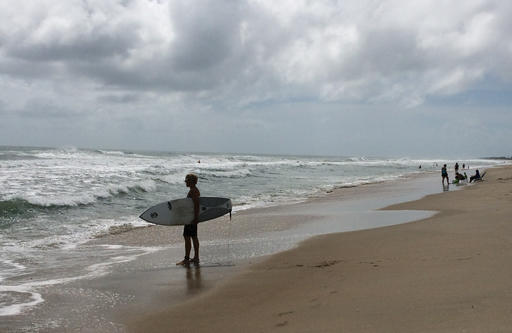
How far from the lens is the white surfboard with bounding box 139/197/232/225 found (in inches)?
304

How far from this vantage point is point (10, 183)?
A: 16734 mm

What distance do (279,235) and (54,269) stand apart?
445cm

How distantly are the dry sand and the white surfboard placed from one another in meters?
1.99

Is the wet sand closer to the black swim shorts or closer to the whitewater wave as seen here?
the black swim shorts

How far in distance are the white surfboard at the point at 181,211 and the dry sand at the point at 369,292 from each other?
6.53 feet

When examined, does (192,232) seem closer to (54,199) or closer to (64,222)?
(64,222)

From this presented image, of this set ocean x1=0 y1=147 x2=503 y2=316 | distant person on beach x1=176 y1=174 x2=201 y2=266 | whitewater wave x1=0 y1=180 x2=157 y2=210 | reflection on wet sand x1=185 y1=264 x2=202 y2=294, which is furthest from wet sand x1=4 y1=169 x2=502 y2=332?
whitewater wave x1=0 y1=180 x2=157 y2=210

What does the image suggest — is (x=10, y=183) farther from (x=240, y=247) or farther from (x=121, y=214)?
(x=240, y=247)

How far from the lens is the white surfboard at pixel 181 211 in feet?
25.3

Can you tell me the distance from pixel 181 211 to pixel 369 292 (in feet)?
14.7

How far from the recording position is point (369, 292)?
4.20 m

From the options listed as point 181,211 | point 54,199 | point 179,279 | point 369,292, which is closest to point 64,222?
point 54,199

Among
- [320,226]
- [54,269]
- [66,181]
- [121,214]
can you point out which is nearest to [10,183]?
[66,181]

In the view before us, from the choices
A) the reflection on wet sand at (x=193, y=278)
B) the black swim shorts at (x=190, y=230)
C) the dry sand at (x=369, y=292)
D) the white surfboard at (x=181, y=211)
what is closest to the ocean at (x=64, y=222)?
the white surfboard at (x=181, y=211)
